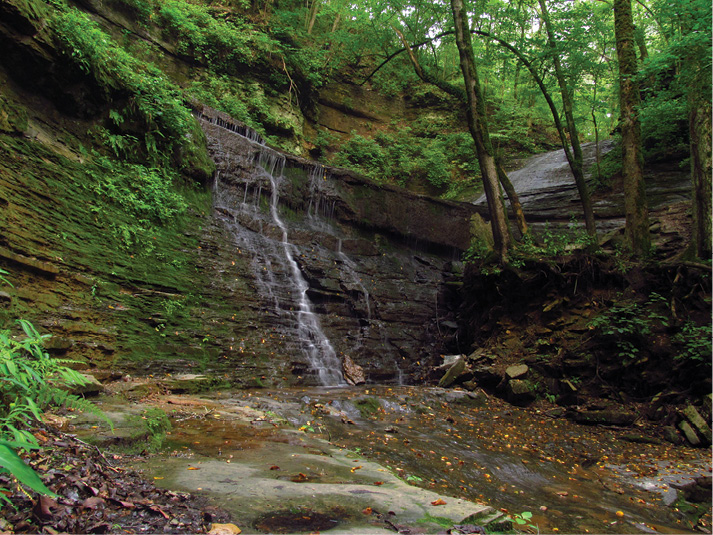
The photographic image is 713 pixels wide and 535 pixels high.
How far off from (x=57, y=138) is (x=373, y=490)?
8.81m

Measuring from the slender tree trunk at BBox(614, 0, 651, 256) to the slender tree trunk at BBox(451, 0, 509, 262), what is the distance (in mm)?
2748

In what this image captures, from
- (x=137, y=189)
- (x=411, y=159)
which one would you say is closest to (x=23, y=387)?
(x=137, y=189)

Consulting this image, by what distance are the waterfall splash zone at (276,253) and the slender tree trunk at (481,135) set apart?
16.9ft

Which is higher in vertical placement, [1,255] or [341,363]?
[1,255]

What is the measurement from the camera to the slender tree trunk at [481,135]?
1010cm

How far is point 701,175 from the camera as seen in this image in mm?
7855

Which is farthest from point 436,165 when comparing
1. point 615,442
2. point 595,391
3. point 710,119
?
point 615,442

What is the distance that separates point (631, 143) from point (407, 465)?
9298mm

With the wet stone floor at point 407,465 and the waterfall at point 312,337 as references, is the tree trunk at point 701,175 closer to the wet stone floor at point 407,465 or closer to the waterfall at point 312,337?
the wet stone floor at point 407,465

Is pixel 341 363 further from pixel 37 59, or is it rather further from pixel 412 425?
pixel 37 59

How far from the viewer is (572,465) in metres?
5.28

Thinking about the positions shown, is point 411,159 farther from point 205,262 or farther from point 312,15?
point 205,262

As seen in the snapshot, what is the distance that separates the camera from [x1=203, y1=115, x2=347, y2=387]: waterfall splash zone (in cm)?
916

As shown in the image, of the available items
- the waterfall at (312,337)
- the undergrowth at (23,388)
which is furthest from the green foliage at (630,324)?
the undergrowth at (23,388)
